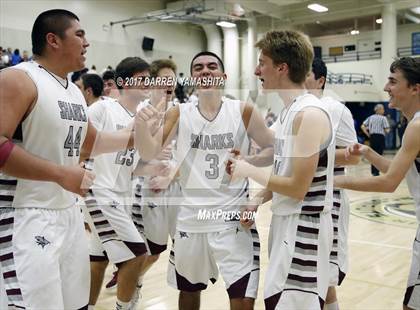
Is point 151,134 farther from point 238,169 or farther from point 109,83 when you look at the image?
point 109,83

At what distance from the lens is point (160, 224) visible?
4457mm

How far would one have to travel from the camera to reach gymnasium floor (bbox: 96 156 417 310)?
4488mm

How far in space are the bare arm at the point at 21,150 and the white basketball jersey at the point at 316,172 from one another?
1176 mm

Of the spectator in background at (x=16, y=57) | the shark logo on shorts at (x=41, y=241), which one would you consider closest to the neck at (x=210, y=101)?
the shark logo on shorts at (x=41, y=241)

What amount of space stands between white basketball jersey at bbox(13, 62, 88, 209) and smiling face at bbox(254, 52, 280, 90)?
116cm

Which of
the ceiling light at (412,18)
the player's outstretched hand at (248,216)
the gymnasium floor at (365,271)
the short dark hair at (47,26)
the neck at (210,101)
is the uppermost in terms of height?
the ceiling light at (412,18)

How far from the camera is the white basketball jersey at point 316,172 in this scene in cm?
262

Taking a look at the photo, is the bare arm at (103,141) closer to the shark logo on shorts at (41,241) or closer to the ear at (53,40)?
the ear at (53,40)

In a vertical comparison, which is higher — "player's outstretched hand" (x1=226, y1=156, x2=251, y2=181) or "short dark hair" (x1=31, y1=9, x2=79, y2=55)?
"short dark hair" (x1=31, y1=9, x2=79, y2=55)

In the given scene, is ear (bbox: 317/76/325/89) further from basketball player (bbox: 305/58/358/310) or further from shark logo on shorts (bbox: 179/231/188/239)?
shark logo on shorts (bbox: 179/231/188/239)

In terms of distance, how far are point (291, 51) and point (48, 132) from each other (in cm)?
149

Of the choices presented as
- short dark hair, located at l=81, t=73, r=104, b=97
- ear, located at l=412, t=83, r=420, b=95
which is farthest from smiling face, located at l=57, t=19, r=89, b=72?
short dark hair, located at l=81, t=73, r=104, b=97

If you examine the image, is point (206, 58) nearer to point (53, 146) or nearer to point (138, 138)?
point (138, 138)

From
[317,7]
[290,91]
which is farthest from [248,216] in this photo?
[317,7]
